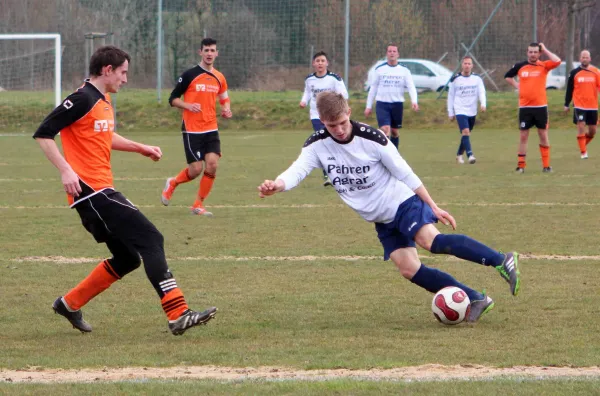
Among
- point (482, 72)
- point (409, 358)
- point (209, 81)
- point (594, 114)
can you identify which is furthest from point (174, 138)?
point (409, 358)

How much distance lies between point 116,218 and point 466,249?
215 centimetres

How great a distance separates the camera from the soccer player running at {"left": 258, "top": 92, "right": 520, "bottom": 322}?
618 cm

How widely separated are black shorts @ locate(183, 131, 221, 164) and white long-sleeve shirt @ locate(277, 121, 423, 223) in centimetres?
641

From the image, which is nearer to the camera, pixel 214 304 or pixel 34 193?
pixel 214 304

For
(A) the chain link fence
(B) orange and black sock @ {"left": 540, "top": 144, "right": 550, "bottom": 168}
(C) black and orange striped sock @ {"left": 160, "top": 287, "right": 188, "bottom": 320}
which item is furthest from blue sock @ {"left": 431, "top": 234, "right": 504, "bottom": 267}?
(A) the chain link fence

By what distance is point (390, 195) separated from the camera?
6352 millimetres

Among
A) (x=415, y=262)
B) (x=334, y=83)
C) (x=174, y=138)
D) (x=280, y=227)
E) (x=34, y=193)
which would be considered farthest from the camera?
(x=174, y=138)

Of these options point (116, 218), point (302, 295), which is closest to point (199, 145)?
point (302, 295)

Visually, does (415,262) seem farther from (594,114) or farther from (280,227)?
(594,114)

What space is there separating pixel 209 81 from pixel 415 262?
694 centimetres

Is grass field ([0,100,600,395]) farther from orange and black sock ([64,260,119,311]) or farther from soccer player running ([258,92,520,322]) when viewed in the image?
soccer player running ([258,92,520,322])

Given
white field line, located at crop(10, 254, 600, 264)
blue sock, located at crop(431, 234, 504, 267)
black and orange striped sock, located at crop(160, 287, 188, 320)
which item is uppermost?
blue sock, located at crop(431, 234, 504, 267)

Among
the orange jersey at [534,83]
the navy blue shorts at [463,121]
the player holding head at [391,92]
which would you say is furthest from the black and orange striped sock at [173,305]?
the navy blue shorts at [463,121]

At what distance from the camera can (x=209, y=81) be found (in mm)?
12875
